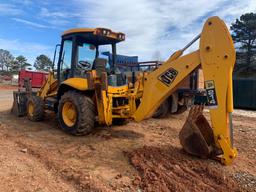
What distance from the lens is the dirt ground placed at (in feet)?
10.6

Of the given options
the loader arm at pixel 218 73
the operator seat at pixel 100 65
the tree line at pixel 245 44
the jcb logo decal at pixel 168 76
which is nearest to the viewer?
the loader arm at pixel 218 73

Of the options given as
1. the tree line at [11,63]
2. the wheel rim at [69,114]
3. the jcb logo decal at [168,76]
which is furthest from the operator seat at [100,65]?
the tree line at [11,63]

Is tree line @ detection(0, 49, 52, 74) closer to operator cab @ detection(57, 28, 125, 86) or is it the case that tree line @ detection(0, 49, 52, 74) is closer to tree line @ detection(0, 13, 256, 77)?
tree line @ detection(0, 13, 256, 77)

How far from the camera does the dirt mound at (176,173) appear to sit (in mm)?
3197

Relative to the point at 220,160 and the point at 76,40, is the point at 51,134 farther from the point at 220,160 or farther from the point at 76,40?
the point at 220,160

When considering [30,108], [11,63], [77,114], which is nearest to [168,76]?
[77,114]

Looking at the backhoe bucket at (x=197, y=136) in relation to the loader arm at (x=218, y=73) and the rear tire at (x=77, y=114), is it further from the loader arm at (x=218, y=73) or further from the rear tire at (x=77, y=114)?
the rear tire at (x=77, y=114)

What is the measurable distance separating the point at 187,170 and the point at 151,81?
5.33 ft

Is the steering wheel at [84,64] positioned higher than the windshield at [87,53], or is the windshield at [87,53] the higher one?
the windshield at [87,53]

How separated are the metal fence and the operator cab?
976cm

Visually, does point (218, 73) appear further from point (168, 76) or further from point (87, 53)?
point (87, 53)

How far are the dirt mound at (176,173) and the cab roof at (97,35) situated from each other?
9.40ft

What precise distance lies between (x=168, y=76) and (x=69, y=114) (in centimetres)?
255

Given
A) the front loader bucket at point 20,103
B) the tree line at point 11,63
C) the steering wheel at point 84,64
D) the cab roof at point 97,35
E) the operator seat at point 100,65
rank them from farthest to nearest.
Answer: the tree line at point 11,63
the front loader bucket at point 20,103
the steering wheel at point 84,64
the operator seat at point 100,65
the cab roof at point 97,35
